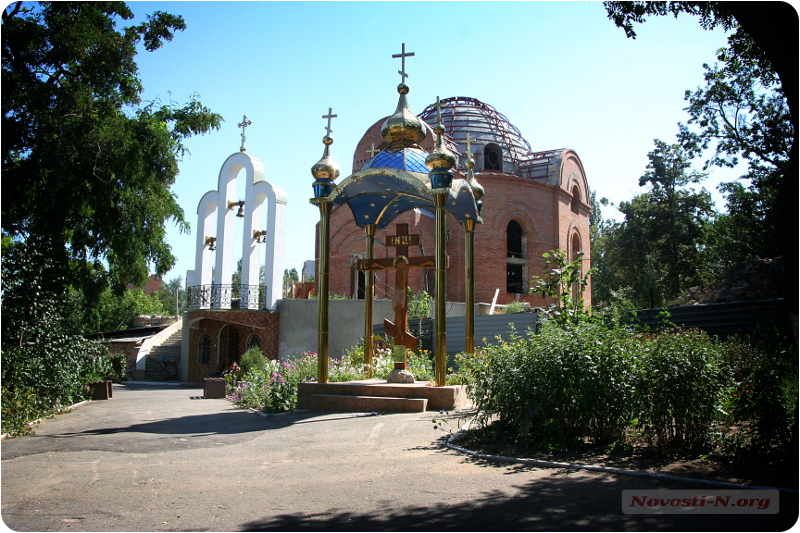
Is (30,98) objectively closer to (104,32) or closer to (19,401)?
(104,32)

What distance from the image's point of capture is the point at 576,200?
32.0 metres

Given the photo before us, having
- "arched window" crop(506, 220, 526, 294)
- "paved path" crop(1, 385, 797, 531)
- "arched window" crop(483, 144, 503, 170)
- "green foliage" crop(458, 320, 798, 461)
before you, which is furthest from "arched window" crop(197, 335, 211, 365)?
"green foliage" crop(458, 320, 798, 461)

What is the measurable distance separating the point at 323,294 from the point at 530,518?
24.5 ft

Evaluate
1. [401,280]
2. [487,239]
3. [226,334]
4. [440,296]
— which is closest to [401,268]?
[401,280]

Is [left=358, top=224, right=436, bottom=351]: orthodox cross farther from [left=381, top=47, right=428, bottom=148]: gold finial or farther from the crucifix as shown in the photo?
[left=381, top=47, right=428, bottom=148]: gold finial

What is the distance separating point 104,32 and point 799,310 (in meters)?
13.9

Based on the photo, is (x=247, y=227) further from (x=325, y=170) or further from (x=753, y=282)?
(x=753, y=282)

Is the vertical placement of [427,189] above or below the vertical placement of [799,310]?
above

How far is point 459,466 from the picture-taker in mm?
6121

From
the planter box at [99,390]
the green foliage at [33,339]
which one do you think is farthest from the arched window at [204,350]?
the green foliage at [33,339]

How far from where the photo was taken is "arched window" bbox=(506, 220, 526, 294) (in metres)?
29.2

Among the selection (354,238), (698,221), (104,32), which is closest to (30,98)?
(104,32)

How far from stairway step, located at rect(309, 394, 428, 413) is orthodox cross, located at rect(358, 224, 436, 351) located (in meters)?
1.40

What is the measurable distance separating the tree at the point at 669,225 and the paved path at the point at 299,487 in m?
31.2
